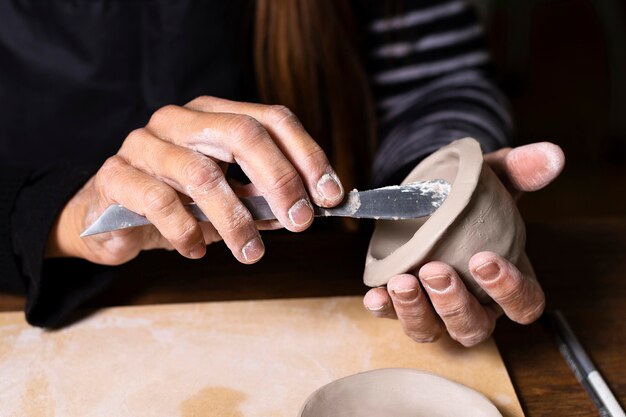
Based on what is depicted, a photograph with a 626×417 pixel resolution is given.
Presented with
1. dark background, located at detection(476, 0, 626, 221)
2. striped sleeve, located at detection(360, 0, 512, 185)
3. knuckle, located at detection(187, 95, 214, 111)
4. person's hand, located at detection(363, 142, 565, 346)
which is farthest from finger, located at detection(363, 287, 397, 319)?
dark background, located at detection(476, 0, 626, 221)

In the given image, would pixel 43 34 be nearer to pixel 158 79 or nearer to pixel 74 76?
pixel 74 76

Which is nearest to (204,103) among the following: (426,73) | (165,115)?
(165,115)

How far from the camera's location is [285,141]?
656 millimetres

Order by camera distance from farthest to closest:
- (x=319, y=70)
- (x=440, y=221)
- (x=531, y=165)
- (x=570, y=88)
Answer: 1. (x=570, y=88)
2. (x=319, y=70)
3. (x=531, y=165)
4. (x=440, y=221)

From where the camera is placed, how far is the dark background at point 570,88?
8.37ft

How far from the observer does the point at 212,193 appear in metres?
0.64

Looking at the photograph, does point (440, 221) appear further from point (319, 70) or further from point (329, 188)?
point (319, 70)

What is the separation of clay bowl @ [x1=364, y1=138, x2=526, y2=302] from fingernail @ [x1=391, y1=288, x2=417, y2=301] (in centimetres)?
1

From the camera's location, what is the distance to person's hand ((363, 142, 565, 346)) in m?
0.62

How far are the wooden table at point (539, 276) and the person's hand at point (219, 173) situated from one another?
0.19 m

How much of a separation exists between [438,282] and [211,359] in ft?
0.86

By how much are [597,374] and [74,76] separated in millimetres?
806

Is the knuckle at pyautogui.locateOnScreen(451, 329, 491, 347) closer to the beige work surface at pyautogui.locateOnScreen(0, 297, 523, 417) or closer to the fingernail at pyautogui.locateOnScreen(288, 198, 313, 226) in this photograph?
the beige work surface at pyautogui.locateOnScreen(0, 297, 523, 417)

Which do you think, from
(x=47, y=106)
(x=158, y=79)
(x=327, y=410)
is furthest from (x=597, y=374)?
(x=47, y=106)
